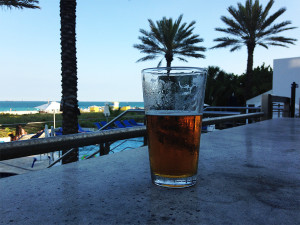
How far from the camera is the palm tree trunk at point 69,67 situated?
5.01 metres

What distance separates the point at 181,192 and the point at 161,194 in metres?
0.04

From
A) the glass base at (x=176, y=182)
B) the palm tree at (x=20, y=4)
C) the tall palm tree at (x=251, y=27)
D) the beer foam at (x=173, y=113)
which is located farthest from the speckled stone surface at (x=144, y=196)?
the tall palm tree at (x=251, y=27)

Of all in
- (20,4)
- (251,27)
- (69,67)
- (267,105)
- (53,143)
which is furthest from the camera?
(251,27)

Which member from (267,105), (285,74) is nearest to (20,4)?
(267,105)

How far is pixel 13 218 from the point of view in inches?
14.5

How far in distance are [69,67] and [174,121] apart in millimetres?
4936

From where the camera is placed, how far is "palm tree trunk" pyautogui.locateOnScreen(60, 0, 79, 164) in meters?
5.01

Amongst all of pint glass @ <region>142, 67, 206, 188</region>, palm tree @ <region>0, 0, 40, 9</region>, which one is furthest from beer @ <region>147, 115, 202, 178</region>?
palm tree @ <region>0, 0, 40, 9</region>

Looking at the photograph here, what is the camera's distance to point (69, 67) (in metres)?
5.10

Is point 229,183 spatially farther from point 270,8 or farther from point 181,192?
point 270,8

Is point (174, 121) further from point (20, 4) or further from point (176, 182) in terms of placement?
point (20, 4)

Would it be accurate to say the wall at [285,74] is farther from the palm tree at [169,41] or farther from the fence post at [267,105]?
the fence post at [267,105]

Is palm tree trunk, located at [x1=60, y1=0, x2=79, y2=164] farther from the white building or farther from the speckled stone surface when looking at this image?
the white building

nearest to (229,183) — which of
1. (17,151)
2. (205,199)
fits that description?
(205,199)
